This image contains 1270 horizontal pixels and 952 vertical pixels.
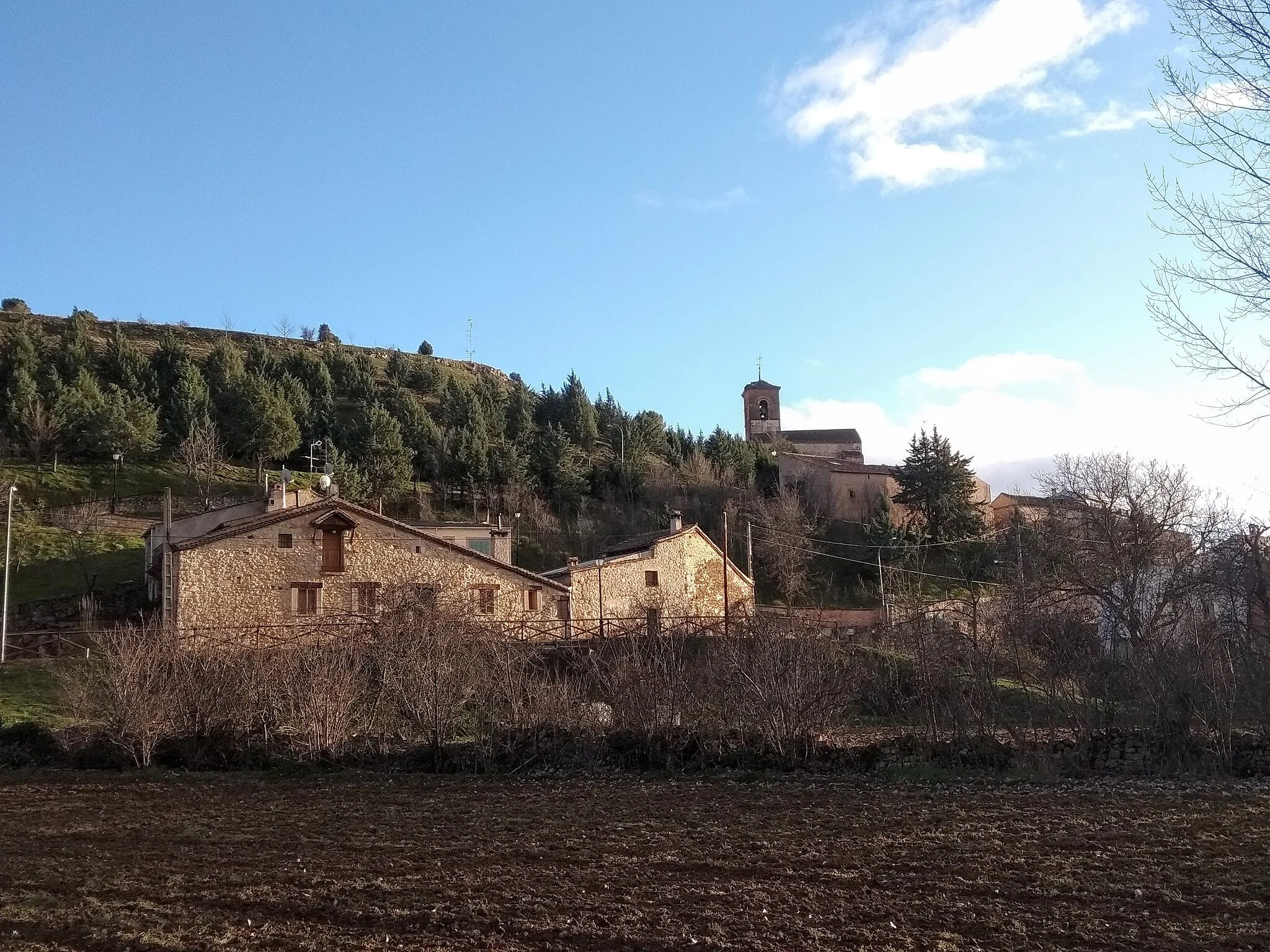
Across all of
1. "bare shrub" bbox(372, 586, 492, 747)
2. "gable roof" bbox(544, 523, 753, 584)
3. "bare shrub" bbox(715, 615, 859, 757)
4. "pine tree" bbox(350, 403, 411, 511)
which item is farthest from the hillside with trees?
"bare shrub" bbox(715, 615, 859, 757)

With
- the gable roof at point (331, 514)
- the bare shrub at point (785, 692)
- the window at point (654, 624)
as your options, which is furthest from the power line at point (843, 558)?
the bare shrub at point (785, 692)

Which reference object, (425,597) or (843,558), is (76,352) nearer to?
(425,597)

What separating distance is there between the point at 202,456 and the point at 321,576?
Result: 24893 mm

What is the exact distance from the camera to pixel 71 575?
3731cm

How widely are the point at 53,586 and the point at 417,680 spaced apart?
2708 centimetres

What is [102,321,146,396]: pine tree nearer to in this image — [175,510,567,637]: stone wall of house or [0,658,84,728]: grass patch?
[175,510,567,637]: stone wall of house

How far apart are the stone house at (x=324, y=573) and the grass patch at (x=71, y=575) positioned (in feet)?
22.4

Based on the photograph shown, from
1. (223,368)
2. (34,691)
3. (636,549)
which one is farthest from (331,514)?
(223,368)

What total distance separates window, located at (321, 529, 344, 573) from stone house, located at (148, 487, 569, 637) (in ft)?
0.07

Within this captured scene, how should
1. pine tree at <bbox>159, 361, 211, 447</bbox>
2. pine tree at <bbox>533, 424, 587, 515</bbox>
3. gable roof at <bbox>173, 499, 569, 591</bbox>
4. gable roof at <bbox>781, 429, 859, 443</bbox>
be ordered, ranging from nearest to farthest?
gable roof at <bbox>173, 499, 569, 591</bbox>, pine tree at <bbox>159, 361, 211, 447</bbox>, pine tree at <bbox>533, 424, 587, 515</bbox>, gable roof at <bbox>781, 429, 859, 443</bbox>

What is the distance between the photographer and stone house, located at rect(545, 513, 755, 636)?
36.0 meters

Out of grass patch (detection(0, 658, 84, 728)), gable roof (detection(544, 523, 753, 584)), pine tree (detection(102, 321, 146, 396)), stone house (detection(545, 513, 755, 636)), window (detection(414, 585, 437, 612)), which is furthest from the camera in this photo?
pine tree (detection(102, 321, 146, 396))

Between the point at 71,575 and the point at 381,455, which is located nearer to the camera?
the point at 71,575

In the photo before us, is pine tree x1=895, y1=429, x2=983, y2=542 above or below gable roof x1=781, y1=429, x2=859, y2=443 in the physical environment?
below
